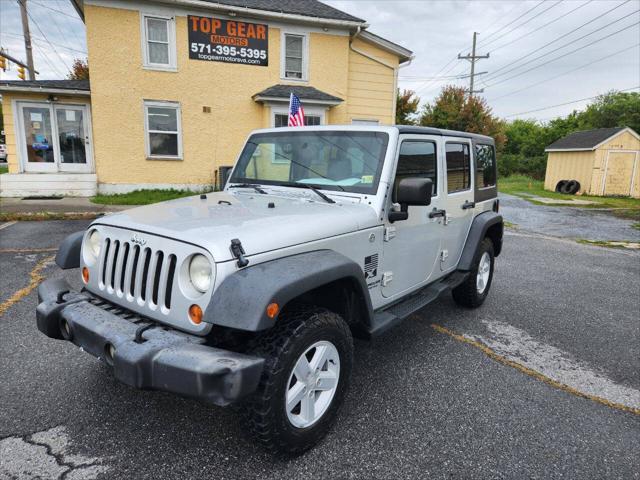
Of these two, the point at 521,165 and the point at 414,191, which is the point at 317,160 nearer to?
A: the point at 414,191

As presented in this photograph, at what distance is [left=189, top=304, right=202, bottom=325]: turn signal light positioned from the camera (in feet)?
6.97

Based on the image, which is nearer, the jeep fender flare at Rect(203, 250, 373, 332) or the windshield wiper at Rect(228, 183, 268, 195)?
Result: the jeep fender flare at Rect(203, 250, 373, 332)

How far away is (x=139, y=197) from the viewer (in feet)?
38.8

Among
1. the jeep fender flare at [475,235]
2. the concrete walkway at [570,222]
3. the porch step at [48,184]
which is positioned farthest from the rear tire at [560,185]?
the porch step at [48,184]

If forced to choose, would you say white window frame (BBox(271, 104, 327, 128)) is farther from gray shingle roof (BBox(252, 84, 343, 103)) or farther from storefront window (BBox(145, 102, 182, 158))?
storefront window (BBox(145, 102, 182, 158))

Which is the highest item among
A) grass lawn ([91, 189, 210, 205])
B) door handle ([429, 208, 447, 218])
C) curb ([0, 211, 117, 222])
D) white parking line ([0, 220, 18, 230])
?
door handle ([429, 208, 447, 218])

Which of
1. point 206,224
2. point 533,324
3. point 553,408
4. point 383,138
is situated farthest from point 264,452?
point 533,324

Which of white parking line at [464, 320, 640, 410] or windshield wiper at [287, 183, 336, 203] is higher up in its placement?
windshield wiper at [287, 183, 336, 203]

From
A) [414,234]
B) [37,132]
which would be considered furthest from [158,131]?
[414,234]

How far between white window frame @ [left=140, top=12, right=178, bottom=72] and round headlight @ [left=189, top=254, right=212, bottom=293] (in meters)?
12.0

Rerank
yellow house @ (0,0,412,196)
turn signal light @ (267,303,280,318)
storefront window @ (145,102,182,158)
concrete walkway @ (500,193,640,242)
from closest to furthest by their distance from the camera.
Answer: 1. turn signal light @ (267,303,280,318)
2. concrete walkway @ (500,193,640,242)
3. yellow house @ (0,0,412,196)
4. storefront window @ (145,102,182,158)

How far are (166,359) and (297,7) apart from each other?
1398 cm

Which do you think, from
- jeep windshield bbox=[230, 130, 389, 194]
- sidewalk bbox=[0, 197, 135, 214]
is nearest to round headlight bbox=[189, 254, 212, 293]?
jeep windshield bbox=[230, 130, 389, 194]

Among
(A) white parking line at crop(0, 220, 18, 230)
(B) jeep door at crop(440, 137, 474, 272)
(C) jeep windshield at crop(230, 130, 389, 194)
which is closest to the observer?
(C) jeep windshield at crop(230, 130, 389, 194)
